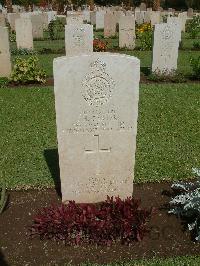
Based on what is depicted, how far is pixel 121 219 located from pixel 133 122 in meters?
1.14

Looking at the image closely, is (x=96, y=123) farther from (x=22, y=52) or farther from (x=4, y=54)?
(x=22, y=52)

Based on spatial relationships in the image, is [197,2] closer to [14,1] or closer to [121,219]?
[14,1]

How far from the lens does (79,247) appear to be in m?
4.11

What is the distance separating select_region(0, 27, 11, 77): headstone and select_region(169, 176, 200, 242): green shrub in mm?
8893

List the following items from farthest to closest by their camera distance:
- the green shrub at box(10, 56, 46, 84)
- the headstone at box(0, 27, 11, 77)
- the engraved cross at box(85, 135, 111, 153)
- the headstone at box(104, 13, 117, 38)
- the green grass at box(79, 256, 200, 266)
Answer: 1. the headstone at box(104, 13, 117, 38)
2. the headstone at box(0, 27, 11, 77)
3. the green shrub at box(10, 56, 46, 84)
4. the engraved cross at box(85, 135, 111, 153)
5. the green grass at box(79, 256, 200, 266)

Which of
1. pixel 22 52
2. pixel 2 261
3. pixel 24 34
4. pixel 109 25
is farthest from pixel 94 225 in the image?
pixel 109 25

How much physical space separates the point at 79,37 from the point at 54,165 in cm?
717

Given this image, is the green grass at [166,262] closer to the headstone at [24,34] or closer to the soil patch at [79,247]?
the soil patch at [79,247]

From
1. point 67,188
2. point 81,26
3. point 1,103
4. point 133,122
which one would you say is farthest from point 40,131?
point 81,26

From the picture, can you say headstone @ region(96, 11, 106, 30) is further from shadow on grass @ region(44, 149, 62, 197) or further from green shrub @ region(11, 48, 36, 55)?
shadow on grass @ region(44, 149, 62, 197)

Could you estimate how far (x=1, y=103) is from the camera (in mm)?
9656

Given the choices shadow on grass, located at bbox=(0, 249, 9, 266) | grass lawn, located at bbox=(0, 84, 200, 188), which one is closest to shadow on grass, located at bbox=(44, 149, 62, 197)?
grass lawn, located at bbox=(0, 84, 200, 188)

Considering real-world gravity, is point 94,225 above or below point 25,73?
below

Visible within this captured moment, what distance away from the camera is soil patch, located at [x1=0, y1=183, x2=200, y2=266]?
3.94 meters
